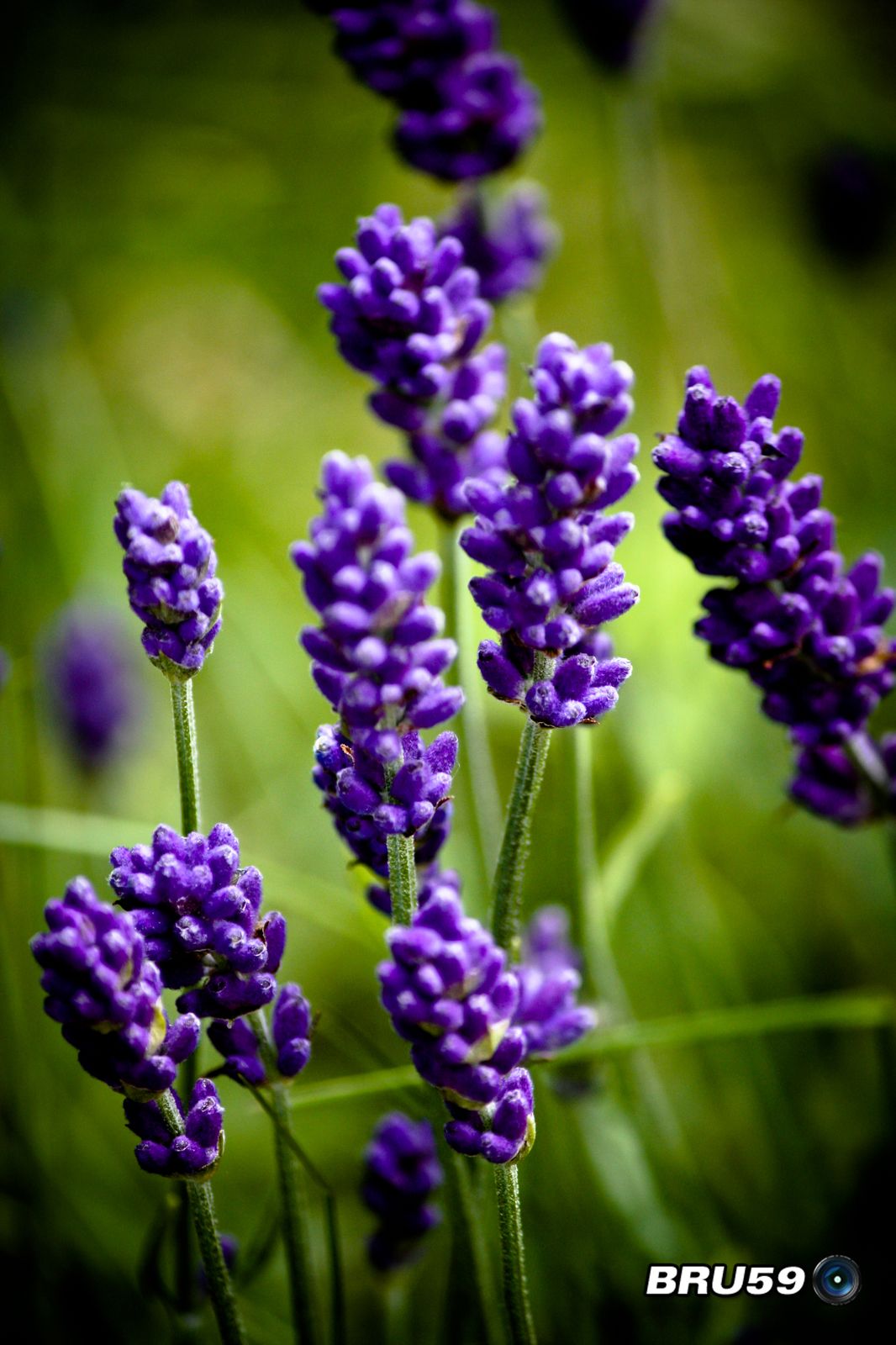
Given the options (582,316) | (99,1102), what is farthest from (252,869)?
(582,316)

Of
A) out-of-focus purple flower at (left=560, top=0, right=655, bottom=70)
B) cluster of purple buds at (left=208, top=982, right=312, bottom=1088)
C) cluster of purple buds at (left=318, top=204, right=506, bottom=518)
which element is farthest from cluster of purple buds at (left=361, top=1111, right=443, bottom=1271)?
out-of-focus purple flower at (left=560, top=0, right=655, bottom=70)

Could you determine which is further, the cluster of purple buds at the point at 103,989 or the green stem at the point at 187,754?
the green stem at the point at 187,754

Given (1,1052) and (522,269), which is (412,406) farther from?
(1,1052)

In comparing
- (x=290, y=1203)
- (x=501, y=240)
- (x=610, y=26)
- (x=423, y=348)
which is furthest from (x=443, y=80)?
(x=290, y=1203)

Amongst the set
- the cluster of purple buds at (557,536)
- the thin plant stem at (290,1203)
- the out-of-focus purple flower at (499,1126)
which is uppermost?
the cluster of purple buds at (557,536)

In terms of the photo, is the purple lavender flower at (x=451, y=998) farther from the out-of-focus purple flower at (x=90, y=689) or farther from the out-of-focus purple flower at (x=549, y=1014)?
the out-of-focus purple flower at (x=90, y=689)

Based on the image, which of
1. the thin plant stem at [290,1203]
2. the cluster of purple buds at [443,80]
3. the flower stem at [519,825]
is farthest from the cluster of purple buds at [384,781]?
the cluster of purple buds at [443,80]
